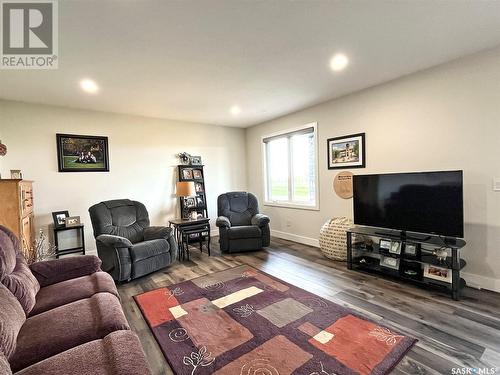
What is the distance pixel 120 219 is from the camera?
3586 millimetres

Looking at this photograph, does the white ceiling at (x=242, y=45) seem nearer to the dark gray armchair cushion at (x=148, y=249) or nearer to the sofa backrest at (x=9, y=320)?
the sofa backrest at (x=9, y=320)

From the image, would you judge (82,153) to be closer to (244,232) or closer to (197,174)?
(197,174)

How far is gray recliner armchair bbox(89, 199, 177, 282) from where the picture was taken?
2.98m

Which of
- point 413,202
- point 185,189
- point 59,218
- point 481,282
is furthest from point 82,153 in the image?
point 481,282

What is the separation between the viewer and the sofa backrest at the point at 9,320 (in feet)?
3.68

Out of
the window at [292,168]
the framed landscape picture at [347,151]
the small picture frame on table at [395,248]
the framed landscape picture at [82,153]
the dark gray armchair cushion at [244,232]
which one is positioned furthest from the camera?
the window at [292,168]

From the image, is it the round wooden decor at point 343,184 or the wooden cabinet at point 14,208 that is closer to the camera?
the wooden cabinet at point 14,208

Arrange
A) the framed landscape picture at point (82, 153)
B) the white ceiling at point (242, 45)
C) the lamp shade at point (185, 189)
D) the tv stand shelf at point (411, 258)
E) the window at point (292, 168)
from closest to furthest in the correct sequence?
the white ceiling at point (242, 45) → the tv stand shelf at point (411, 258) → the framed landscape picture at point (82, 153) → the lamp shade at point (185, 189) → the window at point (292, 168)

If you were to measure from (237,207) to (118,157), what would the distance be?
2.34 meters

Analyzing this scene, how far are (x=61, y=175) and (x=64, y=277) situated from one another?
2.46 metres

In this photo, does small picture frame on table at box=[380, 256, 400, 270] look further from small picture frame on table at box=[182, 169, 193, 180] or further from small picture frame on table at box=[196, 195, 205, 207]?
small picture frame on table at box=[182, 169, 193, 180]

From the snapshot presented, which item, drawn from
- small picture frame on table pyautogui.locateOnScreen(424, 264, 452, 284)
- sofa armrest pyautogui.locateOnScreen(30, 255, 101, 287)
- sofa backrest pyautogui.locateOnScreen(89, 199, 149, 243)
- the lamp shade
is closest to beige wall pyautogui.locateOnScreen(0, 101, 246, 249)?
the lamp shade

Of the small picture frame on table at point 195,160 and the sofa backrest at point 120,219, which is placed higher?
the small picture frame on table at point 195,160

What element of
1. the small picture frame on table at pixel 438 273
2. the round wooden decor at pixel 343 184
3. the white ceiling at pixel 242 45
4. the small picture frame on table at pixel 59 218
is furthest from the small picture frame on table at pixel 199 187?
the small picture frame on table at pixel 438 273
